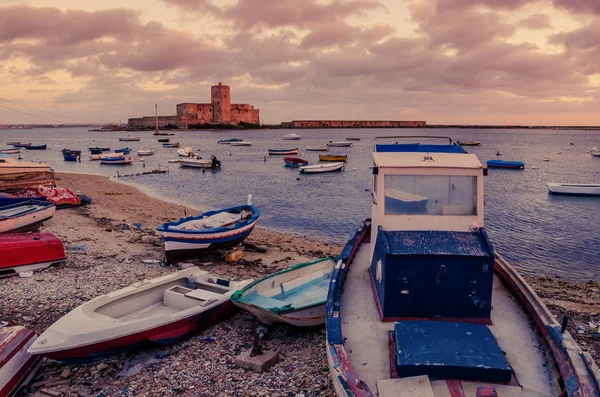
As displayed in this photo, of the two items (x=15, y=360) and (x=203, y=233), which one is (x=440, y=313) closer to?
(x=15, y=360)

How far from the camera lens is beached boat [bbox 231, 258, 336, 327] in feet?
28.9

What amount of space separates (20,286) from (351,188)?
3180 centimetres

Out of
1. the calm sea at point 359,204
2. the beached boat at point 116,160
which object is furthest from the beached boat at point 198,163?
the beached boat at point 116,160

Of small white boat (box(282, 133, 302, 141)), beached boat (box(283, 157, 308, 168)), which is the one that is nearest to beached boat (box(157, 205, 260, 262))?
beached boat (box(283, 157, 308, 168))

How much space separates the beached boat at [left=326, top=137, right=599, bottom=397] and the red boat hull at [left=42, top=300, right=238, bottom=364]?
128 inches

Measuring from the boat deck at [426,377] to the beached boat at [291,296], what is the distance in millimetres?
1583

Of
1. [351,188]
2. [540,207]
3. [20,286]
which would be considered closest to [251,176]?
[351,188]

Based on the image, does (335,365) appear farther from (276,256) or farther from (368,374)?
(276,256)

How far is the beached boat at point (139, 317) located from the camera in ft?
24.7

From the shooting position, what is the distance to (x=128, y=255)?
1505 centimetres

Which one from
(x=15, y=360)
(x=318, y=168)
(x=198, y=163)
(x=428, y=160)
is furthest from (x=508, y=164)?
(x=15, y=360)

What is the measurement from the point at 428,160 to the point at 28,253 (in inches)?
453

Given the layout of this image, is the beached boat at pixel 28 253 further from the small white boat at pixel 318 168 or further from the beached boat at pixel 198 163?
the beached boat at pixel 198 163

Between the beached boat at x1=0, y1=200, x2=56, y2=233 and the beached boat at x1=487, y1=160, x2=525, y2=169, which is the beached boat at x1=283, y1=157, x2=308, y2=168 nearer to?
the beached boat at x1=487, y1=160, x2=525, y2=169
